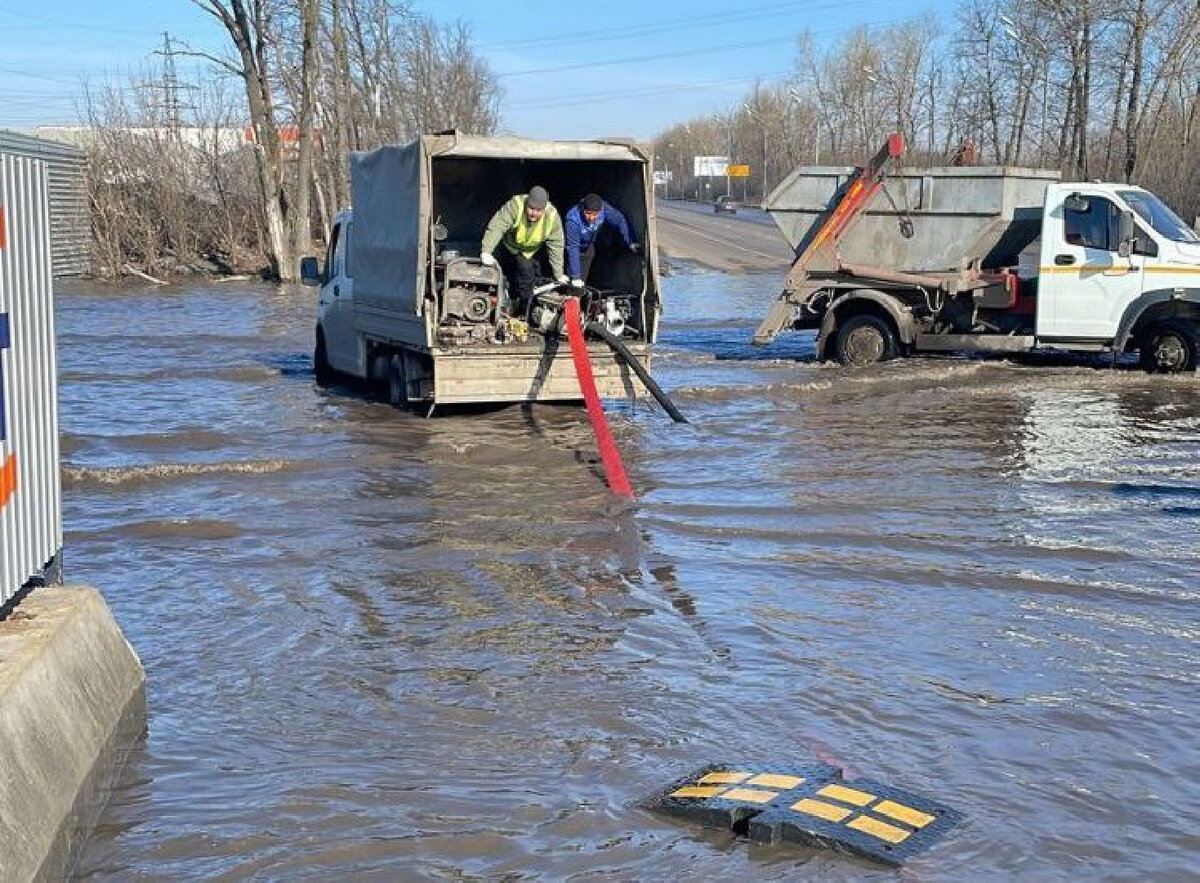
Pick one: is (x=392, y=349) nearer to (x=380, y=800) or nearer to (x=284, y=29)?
(x=380, y=800)

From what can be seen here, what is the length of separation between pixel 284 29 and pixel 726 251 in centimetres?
Answer: 1688

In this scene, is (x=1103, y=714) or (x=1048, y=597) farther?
(x=1048, y=597)

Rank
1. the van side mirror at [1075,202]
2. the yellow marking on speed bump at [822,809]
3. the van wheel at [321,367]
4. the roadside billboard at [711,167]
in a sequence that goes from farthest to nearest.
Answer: the roadside billboard at [711,167] → the van wheel at [321,367] → the van side mirror at [1075,202] → the yellow marking on speed bump at [822,809]

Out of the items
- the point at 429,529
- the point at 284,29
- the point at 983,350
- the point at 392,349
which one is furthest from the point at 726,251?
the point at 429,529

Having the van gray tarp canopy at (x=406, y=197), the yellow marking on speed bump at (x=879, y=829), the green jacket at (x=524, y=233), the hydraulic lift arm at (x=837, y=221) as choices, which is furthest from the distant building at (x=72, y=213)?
the yellow marking on speed bump at (x=879, y=829)

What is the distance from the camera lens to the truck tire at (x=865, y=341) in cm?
1872

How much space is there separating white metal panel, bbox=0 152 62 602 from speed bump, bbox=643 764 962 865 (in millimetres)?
2545

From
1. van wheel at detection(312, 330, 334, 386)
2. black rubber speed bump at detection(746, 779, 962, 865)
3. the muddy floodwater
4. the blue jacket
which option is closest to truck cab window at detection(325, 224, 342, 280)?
van wheel at detection(312, 330, 334, 386)

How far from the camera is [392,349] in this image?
14938 mm

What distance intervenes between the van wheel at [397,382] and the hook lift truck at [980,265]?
6174mm

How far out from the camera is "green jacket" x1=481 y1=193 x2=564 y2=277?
14.0 m

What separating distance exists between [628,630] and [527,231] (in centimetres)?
734

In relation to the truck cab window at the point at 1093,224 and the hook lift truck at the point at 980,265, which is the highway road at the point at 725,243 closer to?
the hook lift truck at the point at 980,265

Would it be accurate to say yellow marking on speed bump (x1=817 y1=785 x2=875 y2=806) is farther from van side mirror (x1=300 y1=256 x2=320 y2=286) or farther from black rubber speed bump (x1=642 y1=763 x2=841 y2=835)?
van side mirror (x1=300 y1=256 x2=320 y2=286)
